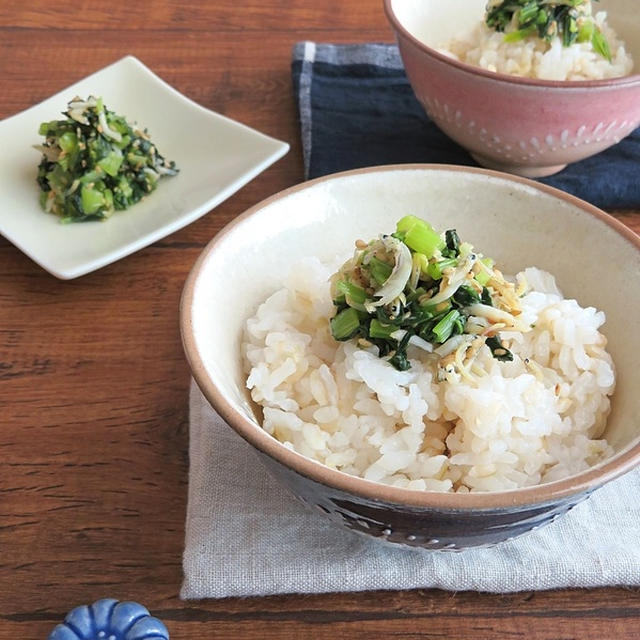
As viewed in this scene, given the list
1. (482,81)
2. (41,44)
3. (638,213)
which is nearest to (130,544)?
(482,81)

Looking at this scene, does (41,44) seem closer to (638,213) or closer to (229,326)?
(229,326)

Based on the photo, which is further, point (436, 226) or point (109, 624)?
point (436, 226)

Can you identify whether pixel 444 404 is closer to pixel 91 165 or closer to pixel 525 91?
pixel 525 91

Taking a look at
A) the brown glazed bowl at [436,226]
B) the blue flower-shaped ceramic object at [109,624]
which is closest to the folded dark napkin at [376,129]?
the brown glazed bowl at [436,226]

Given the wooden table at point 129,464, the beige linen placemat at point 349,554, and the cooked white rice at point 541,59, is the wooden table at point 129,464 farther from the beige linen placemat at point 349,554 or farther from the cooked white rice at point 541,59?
the cooked white rice at point 541,59

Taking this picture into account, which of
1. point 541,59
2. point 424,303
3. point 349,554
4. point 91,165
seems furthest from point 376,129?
point 349,554

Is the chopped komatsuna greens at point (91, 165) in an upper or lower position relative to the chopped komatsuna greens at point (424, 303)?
lower
